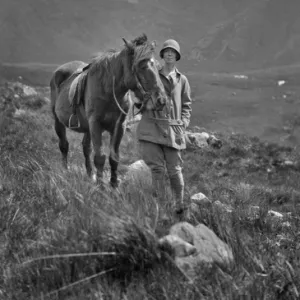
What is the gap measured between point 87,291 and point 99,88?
332 centimetres

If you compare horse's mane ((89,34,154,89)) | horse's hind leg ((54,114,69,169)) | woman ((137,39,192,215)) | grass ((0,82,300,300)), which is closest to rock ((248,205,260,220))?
grass ((0,82,300,300))

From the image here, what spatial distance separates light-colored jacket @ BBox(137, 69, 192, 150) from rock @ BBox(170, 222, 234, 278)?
1.60 meters

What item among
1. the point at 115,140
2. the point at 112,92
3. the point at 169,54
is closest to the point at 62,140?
the point at 115,140

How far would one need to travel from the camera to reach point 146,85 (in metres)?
4.38

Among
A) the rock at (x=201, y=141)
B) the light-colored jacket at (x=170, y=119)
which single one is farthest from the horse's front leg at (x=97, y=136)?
the rock at (x=201, y=141)

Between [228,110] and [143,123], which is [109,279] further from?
[228,110]

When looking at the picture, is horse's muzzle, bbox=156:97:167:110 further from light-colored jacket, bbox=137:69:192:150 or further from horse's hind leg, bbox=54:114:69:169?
horse's hind leg, bbox=54:114:69:169

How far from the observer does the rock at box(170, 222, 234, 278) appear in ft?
8.77

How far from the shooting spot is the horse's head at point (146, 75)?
14.1 ft

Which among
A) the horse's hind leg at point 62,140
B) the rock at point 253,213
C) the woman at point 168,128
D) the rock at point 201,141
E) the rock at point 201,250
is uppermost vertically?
the rock at point 201,141

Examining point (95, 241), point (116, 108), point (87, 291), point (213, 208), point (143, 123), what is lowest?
point (87, 291)

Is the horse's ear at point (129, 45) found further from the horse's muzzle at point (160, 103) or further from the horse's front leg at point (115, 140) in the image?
the horse's front leg at point (115, 140)

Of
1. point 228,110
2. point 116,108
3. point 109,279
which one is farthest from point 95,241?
point 228,110

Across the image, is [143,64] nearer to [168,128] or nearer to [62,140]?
[168,128]
